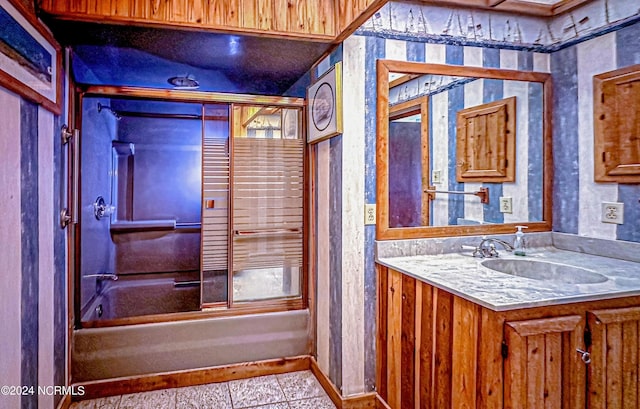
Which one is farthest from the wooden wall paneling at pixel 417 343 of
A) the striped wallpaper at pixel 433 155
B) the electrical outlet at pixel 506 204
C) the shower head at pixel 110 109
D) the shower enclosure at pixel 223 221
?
the shower head at pixel 110 109

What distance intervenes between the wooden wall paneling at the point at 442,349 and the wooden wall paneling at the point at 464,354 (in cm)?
3

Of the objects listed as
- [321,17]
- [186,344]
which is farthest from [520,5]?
[186,344]

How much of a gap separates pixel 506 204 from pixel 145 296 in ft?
11.1

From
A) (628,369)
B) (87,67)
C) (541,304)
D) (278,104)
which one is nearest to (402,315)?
(541,304)

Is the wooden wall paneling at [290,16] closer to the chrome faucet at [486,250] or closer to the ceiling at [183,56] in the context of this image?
the ceiling at [183,56]

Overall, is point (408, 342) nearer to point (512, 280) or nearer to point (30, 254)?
point (512, 280)

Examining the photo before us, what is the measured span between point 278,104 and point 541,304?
6.69 feet

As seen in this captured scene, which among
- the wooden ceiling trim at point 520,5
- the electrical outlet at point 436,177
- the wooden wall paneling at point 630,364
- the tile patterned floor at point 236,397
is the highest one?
the wooden ceiling trim at point 520,5

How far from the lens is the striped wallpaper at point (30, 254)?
1.44 meters

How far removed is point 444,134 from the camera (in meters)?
2.42

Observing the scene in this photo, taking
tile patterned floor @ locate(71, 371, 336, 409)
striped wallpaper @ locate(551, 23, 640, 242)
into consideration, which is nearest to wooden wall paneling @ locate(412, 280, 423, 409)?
tile patterned floor @ locate(71, 371, 336, 409)

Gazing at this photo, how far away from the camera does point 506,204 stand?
8.21ft

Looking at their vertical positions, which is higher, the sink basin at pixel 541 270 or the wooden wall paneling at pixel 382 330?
the sink basin at pixel 541 270

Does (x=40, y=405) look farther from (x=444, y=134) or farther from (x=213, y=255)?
(x=444, y=134)
